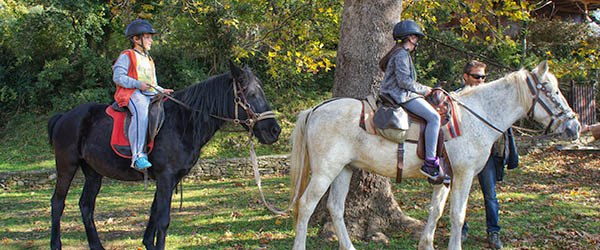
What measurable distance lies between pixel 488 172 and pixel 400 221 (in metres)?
1.33

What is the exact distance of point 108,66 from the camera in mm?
14391

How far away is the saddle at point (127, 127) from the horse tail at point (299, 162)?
1.51 metres

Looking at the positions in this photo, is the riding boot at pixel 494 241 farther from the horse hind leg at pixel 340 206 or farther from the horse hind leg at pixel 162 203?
the horse hind leg at pixel 162 203

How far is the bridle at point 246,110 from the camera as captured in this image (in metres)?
4.12

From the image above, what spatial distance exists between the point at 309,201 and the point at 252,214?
9.20 ft

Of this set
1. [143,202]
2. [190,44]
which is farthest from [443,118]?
[190,44]

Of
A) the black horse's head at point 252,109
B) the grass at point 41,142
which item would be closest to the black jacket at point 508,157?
the black horse's head at point 252,109

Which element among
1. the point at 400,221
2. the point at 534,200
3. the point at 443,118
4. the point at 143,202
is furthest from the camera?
the point at 143,202

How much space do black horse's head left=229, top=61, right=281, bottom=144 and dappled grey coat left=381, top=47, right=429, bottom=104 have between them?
49.8 inches

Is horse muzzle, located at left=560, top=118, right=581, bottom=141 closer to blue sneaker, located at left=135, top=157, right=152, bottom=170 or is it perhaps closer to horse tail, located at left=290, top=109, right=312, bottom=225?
horse tail, located at left=290, top=109, right=312, bottom=225

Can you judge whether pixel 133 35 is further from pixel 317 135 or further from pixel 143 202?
pixel 143 202

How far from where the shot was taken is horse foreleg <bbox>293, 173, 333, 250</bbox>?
4191 millimetres

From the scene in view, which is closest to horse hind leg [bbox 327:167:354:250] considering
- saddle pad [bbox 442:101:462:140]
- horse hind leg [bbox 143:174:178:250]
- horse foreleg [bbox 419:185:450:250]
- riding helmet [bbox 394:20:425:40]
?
horse foreleg [bbox 419:185:450:250]

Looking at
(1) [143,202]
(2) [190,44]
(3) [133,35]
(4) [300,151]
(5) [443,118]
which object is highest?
(2) [190,44]
